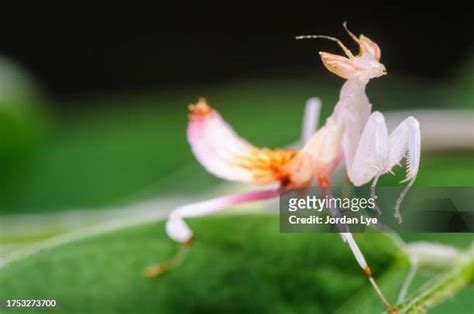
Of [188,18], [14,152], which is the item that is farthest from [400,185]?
[14,152]

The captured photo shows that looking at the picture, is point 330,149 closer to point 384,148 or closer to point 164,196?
point 384,148

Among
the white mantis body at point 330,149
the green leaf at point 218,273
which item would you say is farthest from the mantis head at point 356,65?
the green leaf at point 218,273

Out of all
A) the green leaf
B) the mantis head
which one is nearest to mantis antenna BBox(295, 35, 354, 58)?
the mantis head

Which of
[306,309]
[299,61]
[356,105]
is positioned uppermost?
[299,61]

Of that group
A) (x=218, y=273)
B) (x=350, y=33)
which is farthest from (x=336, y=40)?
(x=218, y=273)

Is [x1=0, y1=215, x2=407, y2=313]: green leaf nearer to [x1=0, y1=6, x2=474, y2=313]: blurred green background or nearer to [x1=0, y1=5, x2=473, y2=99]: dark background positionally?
[x1=0, y1=6, x2=474, y2=313]: blurred green background

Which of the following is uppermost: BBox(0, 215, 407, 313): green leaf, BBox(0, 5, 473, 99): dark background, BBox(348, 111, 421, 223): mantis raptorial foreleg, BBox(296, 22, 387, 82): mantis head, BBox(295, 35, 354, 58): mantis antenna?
BBox(0, 5, 473, 99): dark background

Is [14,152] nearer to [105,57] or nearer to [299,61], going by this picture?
[105,57]
